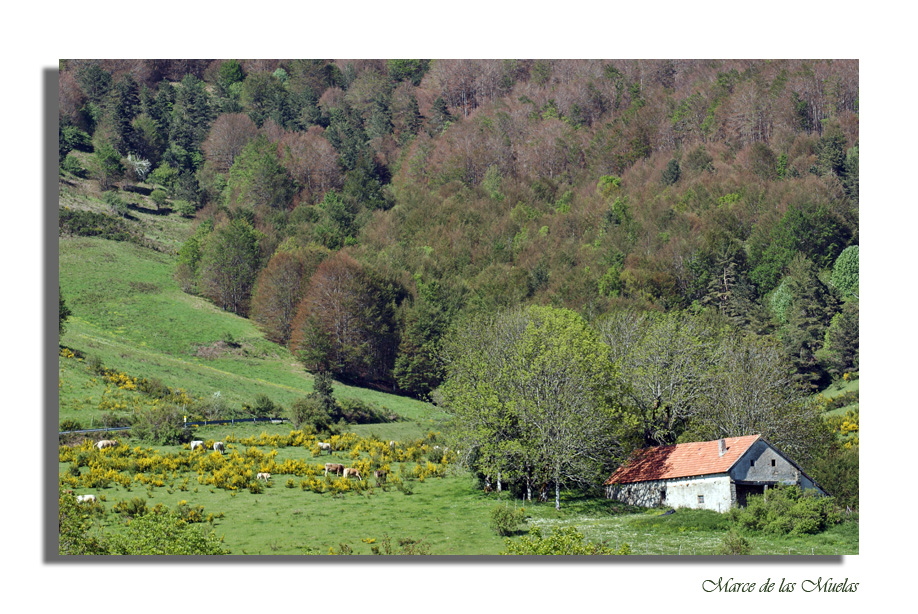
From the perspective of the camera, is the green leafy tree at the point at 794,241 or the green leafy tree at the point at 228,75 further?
the green leafy tree at the point at 228,75

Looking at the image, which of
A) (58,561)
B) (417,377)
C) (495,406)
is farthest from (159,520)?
(417,377)

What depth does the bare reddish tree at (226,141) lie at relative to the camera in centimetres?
11575

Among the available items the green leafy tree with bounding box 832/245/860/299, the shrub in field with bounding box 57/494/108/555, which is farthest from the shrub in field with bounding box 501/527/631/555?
the green leafy tree with bounding box 832/245/860/299

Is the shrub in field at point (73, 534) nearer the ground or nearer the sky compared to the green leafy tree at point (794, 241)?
nearer the ground

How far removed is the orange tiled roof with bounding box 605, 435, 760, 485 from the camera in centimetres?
4294

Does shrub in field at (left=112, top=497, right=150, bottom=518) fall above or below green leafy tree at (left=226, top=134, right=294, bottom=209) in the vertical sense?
below

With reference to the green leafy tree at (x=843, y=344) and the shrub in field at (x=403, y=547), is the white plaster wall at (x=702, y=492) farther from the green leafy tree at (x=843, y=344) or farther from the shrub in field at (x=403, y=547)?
Result: the green leafy tree at (x=843, y=344)

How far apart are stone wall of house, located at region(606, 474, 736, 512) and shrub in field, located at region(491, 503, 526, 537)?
323 inches

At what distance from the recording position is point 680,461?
45.3 m

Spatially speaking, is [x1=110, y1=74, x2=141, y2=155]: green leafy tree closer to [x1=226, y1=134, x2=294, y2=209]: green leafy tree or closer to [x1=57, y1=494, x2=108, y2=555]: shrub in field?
[x1=226, y1=134, x2=294, y2=209]: green leafy tree

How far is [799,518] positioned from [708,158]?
78.2 m

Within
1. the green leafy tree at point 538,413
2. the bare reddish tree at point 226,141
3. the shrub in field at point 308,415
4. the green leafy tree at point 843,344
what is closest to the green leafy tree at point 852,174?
the green leafy tree at point 843,344

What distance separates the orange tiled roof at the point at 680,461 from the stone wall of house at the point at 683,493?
28 cm
